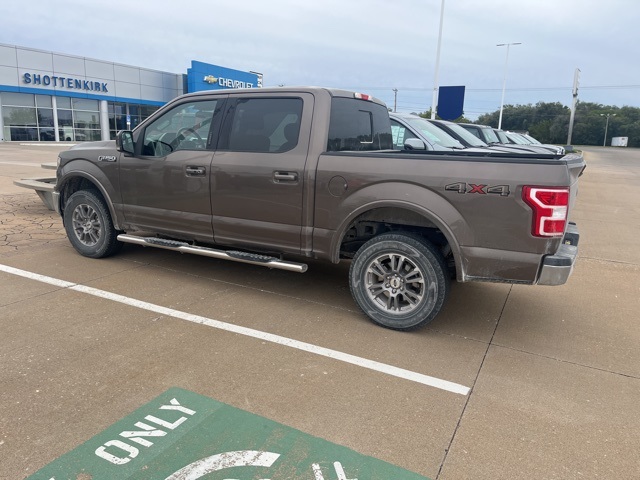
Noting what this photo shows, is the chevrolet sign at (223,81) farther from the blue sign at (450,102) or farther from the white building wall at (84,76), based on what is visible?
the blue sign at (450,102)

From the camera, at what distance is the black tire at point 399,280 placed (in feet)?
13.3

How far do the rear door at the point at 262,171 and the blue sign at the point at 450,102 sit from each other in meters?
19.5

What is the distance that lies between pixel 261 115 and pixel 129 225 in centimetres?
→ 212

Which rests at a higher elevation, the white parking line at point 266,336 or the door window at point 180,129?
the door window at point 180,129

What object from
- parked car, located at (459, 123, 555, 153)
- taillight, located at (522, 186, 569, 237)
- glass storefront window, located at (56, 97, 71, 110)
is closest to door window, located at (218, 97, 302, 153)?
taillight, located at (522, 186, 569, 237)

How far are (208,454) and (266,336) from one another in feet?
5.00

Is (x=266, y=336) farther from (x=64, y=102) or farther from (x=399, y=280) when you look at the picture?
(x=64, y=102)

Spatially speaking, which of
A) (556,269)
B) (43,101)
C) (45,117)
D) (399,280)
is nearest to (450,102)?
(399,280)

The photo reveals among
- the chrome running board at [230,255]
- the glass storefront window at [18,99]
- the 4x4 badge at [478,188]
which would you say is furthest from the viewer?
the glass storefront window at [18,99]

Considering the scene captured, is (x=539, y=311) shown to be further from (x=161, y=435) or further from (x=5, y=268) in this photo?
(x=5, y=268)

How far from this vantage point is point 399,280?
421 cm

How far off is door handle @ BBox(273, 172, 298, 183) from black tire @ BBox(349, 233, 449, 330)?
887mm

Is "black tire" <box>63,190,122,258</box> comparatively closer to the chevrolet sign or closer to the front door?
the front door

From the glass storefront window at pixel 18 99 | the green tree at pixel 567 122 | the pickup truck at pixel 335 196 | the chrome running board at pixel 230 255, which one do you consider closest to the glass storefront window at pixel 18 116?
the glass storefront window at pixel 18 99
